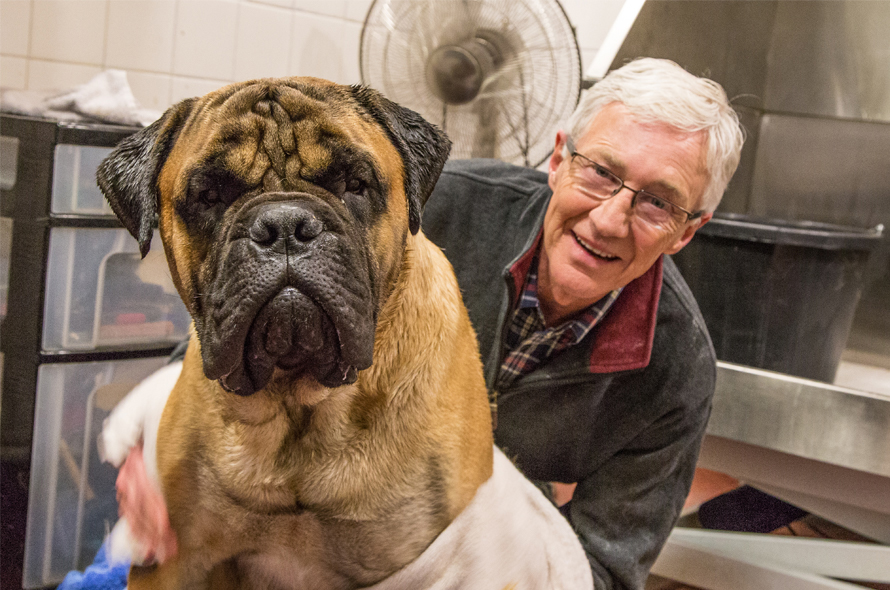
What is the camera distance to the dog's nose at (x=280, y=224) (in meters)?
0.51

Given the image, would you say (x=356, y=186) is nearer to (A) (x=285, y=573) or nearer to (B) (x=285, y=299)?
(B) (x=285, y=299)

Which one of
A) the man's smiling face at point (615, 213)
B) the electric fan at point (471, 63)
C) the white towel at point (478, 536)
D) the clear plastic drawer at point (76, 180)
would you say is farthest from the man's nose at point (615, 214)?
the clear plastic drawer at point (76, 180)

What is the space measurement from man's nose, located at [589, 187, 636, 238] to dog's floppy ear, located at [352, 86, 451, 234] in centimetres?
35

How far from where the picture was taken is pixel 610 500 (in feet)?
3.29

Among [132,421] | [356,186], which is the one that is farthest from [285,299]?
[132,421]

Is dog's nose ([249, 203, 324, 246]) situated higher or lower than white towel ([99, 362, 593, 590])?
higher

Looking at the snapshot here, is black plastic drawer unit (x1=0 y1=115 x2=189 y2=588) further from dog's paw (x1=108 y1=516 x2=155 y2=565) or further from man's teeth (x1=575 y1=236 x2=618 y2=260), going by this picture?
man's teeth (x1=575 y1=236 x2=618 y2=260)

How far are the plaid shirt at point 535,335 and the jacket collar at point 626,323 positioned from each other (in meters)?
0.02

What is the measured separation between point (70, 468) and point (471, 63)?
0.95 m

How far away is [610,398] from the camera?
1025mm

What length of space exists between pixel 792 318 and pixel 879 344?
12cm

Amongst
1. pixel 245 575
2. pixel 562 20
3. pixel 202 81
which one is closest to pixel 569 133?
pixel 562 20

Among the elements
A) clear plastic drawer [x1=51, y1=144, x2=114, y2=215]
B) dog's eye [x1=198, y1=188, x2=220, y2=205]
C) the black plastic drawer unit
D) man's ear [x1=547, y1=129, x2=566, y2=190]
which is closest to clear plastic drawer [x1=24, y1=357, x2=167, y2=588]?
the black plastic drawer unit

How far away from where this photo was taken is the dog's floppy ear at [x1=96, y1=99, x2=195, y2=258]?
0.60m
